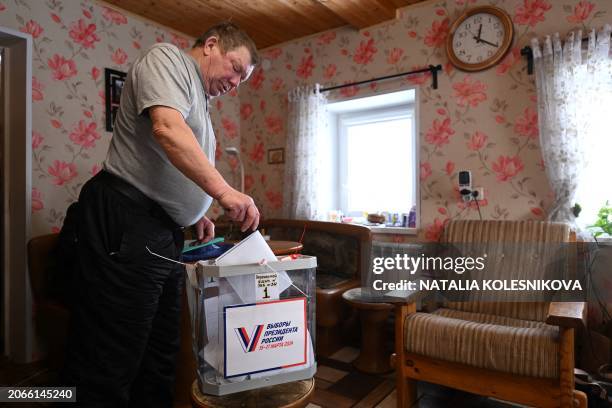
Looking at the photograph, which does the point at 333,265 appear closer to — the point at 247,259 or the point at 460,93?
the point at 460,93

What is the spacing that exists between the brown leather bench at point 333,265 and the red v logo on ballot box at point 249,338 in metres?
1.56

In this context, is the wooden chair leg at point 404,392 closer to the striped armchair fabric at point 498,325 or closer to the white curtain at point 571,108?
the striped armchair fabric at point 498,325

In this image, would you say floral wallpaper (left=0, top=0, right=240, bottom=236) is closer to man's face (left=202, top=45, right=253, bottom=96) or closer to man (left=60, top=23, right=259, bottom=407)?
man (left=60, top=23, right=259, bottom=407)

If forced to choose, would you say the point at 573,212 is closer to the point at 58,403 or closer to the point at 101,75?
the point at 58,403

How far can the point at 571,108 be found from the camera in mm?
2246

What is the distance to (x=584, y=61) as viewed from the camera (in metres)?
2.25

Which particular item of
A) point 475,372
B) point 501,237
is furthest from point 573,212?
point 475,372

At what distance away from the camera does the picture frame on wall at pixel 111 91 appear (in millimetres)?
2912

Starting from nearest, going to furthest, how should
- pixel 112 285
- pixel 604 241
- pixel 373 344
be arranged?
pixel 112 285 → pixel 604 241 → pixel 373 344

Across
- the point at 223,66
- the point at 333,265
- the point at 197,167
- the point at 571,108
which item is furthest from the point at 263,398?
the point at 571,108

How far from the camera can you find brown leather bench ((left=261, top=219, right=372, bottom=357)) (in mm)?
2482

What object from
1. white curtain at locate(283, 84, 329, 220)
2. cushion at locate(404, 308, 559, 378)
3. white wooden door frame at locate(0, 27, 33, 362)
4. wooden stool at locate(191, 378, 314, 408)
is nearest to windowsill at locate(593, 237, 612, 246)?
cushion at locate(404, 308, 559, 378)

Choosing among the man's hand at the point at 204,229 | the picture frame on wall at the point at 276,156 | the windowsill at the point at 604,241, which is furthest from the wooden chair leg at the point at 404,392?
the picture frame on wall at the point at 276,156

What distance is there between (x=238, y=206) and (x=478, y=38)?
240 centimetres
